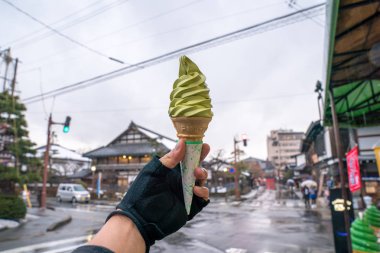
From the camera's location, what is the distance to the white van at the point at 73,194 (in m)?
25.8

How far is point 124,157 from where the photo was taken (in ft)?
129

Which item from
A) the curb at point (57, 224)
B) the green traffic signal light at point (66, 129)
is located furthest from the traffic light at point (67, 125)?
the curb at point (57, 224)

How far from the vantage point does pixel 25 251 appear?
745 cm

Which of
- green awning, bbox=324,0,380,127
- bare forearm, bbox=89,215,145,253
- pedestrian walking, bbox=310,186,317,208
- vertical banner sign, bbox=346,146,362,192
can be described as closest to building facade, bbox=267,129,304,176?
pedestrian walking, bbox=310,186,317,208

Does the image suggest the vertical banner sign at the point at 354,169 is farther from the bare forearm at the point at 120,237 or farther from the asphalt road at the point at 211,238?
the bare forearm at the point at 120,237

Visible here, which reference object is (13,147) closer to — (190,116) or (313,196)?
(190,116)

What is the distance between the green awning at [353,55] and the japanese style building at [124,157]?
1143 inches

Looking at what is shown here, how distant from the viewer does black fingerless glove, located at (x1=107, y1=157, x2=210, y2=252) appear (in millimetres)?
1436

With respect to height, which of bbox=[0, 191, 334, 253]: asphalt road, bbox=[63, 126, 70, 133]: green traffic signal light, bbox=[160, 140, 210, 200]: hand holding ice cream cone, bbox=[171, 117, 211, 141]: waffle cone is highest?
bbox=[63, 126, 70, 133]: green traffic signal light

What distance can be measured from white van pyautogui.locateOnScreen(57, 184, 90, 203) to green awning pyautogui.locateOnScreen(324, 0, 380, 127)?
81.0 ft

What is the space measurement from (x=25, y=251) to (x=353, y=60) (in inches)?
376

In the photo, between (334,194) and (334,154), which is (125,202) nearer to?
(334,194)

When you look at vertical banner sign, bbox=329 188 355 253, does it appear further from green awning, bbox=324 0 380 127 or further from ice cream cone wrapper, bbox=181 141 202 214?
ice cream cone wrapper, bbox=181 141 202 214

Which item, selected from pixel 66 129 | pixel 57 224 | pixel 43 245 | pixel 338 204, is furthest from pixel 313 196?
pixel 43 245
